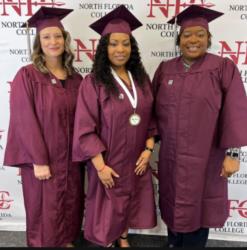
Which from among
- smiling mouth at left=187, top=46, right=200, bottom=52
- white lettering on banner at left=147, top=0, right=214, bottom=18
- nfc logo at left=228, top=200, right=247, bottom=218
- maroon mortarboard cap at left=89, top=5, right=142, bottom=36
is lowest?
nfc logo at left=228, top=200, right=247, bottom=218

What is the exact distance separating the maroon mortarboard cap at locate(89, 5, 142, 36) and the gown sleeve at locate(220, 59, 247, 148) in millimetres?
542

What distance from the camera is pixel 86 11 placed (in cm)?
208

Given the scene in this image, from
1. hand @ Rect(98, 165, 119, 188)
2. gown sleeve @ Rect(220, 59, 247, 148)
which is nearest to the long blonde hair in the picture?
hand @ Rect(98, 165, 119, 188)

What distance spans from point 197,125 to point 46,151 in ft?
2.64

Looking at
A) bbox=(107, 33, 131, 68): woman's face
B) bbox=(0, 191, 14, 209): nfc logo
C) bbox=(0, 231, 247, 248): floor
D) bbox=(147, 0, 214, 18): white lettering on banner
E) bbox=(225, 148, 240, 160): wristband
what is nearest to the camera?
bbox=(107, 33, 131, 68): woman's face

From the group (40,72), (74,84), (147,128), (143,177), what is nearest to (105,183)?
(143,177)

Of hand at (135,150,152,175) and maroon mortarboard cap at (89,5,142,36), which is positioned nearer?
maroon mortarboard cap at (89,5,142,36)

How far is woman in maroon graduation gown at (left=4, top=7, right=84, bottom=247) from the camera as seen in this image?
1690mm

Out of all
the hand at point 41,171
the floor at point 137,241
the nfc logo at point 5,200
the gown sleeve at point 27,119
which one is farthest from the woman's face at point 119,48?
the nfc logo at point 5,200

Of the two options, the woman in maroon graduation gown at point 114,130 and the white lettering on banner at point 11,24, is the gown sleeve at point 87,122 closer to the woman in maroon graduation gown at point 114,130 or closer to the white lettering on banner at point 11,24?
the woman in maroon graduation gown at point 114,130

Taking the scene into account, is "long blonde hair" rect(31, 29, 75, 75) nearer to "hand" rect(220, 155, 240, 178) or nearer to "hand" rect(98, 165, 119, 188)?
"hand" rect(98, 165, 119, 188)

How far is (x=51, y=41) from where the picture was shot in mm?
1701

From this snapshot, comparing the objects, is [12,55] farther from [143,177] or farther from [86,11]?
[143,177]

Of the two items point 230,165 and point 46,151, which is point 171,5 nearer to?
point 230,165
